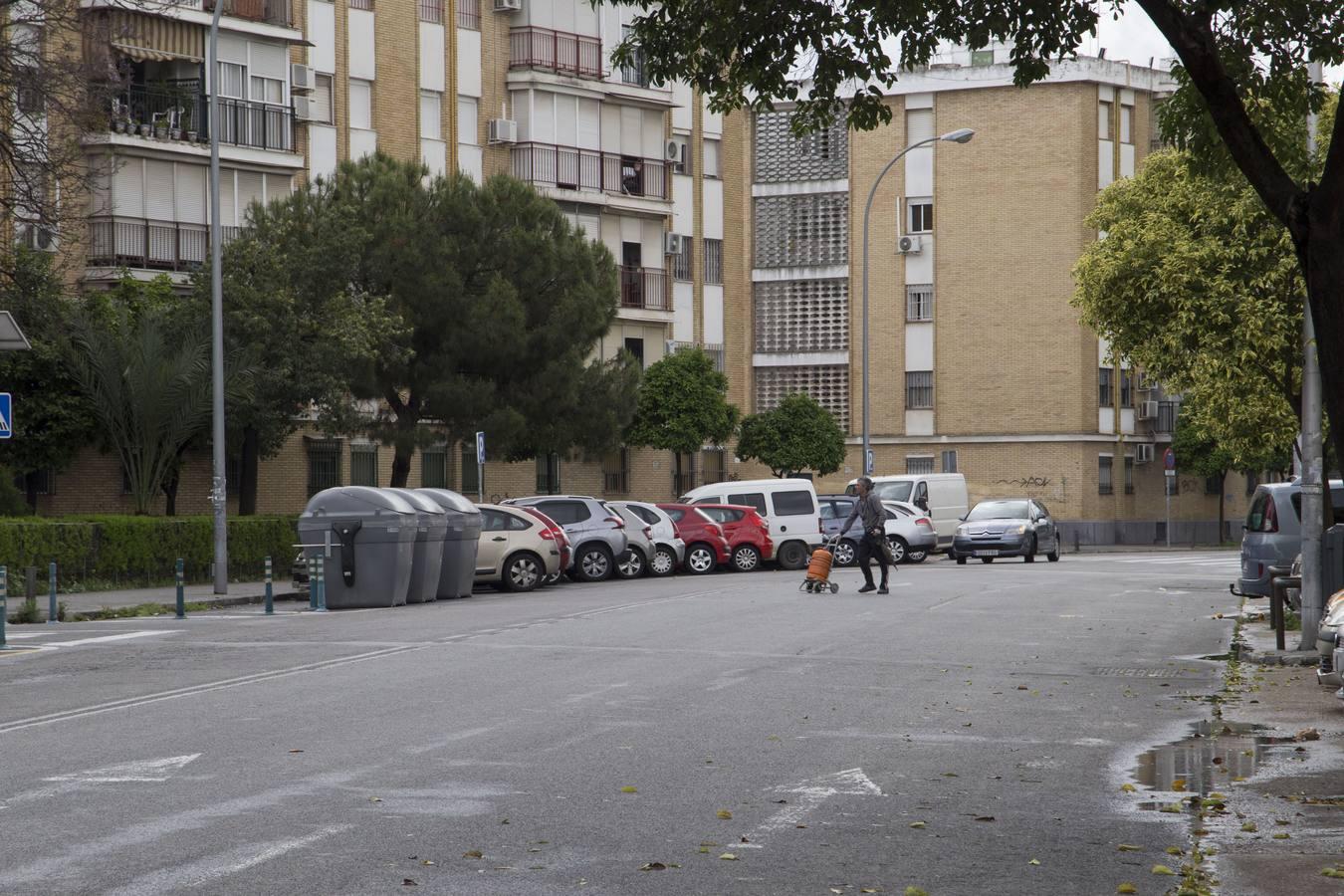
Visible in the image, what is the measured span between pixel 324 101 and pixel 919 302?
79.5 feet

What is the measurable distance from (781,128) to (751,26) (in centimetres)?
5080

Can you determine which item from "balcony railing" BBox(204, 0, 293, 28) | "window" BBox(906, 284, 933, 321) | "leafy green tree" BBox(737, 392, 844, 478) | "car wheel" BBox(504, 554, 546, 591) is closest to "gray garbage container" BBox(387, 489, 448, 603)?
"car wheel" BBox(504, 554, 546, 591)

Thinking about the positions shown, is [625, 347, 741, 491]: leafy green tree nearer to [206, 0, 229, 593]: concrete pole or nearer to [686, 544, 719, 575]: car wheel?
[686, 544, 719, 575]: car wheel

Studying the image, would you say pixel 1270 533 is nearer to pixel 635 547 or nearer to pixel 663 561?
pixel 635 547

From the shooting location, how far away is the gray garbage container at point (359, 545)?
27.0 metres

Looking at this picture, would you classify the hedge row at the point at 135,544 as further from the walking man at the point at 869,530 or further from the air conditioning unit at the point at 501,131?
the air conditioning unit at the point at 501,131

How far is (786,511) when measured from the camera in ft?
134

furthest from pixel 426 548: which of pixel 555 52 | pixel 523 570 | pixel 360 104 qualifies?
pixel 555 52

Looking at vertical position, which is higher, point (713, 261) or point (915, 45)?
point (713, 261)

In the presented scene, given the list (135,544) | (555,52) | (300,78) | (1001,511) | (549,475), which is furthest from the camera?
(549,475)

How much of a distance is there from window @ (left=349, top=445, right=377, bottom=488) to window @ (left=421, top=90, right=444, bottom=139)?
8030 mm

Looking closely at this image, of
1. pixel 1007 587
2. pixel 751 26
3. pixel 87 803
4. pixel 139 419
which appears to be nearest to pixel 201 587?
pixel 139 419

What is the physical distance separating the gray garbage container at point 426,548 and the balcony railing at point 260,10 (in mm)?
17161

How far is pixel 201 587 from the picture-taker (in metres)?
31.8
